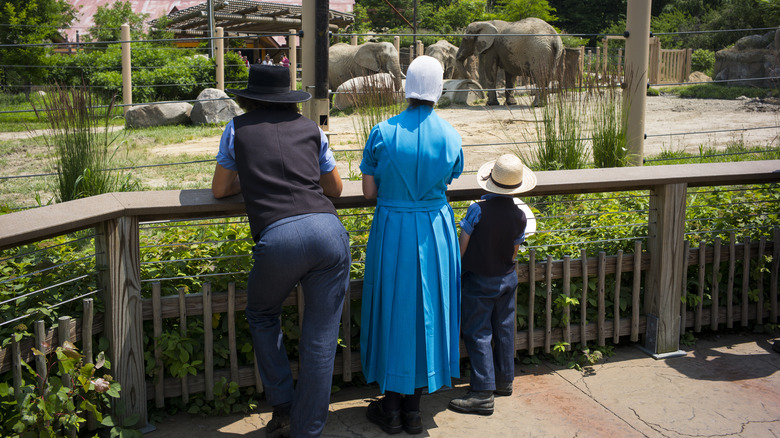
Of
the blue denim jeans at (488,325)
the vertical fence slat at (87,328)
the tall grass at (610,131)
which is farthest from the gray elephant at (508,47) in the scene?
the vertical fence slat at (87,328)

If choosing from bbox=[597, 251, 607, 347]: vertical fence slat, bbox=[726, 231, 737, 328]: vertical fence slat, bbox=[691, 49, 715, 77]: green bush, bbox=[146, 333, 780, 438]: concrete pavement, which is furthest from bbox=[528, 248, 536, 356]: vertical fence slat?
bbox=[691, 49, 715, 77]: green bush

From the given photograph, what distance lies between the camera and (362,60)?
20.4m

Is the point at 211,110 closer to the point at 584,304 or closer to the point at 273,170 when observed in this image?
the point at 584,304

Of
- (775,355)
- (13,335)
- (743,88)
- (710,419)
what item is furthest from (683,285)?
(743,88)

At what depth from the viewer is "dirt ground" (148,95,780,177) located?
10430 mm

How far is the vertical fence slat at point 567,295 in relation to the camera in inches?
146

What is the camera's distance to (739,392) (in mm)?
3492

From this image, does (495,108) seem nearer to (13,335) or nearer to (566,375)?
(566,375)

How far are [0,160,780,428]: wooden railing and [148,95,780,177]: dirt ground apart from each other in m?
4.56

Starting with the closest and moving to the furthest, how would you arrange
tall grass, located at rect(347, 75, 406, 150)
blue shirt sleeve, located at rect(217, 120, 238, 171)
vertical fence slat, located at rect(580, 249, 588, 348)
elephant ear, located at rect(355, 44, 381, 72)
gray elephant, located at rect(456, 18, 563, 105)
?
blue shirt sleeve, located at rect(217, 120, 238, 171) → vertical fence slat, located at rect(580, 249, 588, 348) → tall grass, located at rect(347, 75, 406, 150) → gray elephant, located at rect(456, 18, 563, 105) → elephant ear, located at rect(355, 44, 381, 72)

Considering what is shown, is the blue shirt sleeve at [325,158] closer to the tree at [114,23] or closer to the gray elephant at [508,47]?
the gray elephant at [508,47]

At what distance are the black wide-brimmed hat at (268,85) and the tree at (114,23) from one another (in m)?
→ 23.7

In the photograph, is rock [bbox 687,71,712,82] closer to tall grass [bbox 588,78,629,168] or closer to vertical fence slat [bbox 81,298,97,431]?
tall grass [bbox 588,78,629,168]

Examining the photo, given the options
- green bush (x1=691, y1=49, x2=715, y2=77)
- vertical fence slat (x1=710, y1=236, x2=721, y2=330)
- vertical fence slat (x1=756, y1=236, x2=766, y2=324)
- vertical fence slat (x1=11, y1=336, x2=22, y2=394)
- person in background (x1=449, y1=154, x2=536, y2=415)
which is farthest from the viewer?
green bush (x1=691, y1=49, x2=715, y2=77)
